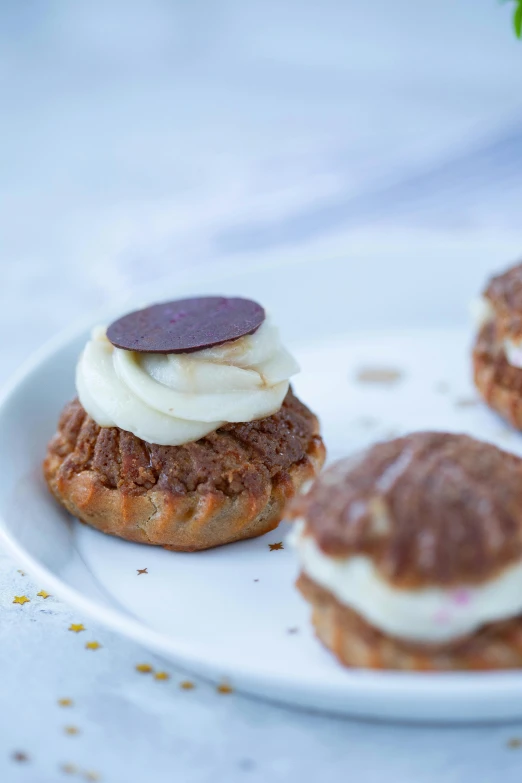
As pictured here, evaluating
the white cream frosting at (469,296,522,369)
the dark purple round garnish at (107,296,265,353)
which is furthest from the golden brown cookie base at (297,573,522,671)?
the white cream frosting at (469,296,522,369)

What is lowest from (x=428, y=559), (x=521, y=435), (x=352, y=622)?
(x=521, y=435)

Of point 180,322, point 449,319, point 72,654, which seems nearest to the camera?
point 72,654

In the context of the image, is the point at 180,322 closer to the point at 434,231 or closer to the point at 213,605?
the point at 213,605

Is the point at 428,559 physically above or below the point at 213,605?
above

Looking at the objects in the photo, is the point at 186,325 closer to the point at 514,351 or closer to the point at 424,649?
the point at 514,351

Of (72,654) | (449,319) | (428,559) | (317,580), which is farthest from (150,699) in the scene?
(449,319)

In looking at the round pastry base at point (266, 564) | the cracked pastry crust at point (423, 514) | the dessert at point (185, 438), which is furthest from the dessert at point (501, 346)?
the cracked pastry crust at point (423, 514)

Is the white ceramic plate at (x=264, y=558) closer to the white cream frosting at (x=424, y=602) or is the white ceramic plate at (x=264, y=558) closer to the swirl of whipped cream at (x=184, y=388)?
the white cream frosting at (x=424, y=602)

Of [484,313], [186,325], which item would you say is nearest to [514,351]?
[484,313]

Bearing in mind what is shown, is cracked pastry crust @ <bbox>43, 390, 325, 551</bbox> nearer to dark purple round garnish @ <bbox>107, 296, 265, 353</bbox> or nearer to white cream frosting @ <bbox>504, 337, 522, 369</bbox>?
dark purple round garnish @ <bbox>107, 296, 265, 353</bbox>
